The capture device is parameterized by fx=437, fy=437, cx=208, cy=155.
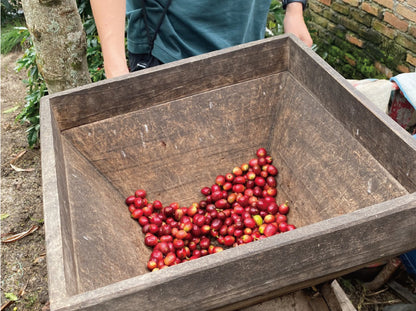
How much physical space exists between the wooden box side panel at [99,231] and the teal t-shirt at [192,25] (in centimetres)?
71

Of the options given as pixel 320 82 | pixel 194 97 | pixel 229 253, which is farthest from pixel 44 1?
pixel 229 253

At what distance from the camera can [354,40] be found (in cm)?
428

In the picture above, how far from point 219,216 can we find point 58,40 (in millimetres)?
1392

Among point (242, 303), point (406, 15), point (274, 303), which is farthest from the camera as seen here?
point (406, 15)

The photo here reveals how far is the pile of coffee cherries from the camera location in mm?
2234

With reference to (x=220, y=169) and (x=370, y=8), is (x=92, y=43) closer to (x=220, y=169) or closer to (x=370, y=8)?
(x=220, y=169)

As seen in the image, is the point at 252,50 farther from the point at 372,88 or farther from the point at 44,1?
the point at 44,1

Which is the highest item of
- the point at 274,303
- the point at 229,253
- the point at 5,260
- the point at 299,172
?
the point at 229,253

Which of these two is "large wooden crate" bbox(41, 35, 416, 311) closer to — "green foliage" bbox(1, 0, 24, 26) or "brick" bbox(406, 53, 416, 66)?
"brick" bbox(406, 53, 416, 66)

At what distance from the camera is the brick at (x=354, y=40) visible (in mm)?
4203

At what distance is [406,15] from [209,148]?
2.24 metres

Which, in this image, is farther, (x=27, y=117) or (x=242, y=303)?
(x=27, y=117)

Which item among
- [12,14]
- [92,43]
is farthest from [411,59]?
[12,14]

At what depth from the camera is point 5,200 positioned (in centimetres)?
377
